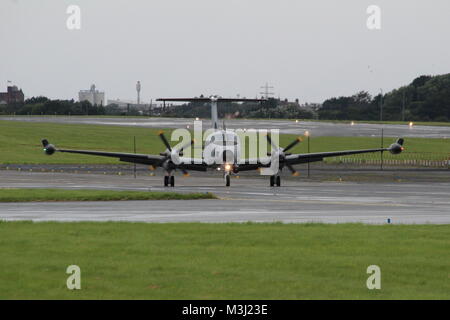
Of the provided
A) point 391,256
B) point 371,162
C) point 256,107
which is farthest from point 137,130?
point 391,256

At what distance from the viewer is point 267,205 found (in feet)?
118

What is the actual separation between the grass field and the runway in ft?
103

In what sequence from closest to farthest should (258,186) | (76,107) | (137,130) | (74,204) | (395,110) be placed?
(74,204), (258,186), (137,130), (395,110), (76,107)

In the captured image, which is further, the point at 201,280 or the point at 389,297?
the point at 201,280

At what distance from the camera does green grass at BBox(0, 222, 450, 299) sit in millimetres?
15070

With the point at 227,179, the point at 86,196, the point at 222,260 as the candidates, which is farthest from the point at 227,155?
the point at 222,260

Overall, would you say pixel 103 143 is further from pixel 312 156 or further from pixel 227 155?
pixel 227 155

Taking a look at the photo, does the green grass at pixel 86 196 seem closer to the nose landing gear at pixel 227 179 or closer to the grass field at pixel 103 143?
the nose landing gear at pixel 227 179

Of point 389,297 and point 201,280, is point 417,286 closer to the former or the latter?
point 389,297

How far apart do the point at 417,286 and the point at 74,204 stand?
23045mm

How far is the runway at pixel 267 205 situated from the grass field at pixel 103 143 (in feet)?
103

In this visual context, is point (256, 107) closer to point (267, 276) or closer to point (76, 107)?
point (76, 107)
